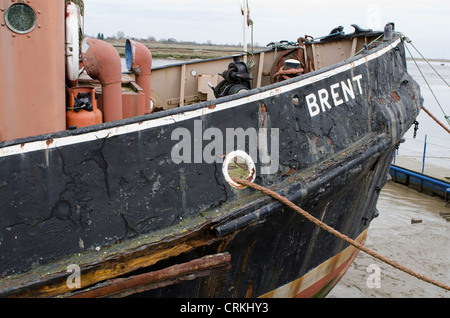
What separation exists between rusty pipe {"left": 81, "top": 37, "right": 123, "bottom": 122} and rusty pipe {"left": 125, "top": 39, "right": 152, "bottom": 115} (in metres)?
0.57

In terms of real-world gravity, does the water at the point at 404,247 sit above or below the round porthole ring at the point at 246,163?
below

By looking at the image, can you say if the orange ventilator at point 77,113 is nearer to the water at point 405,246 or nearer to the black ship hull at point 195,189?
the black ship hull at point 195,189

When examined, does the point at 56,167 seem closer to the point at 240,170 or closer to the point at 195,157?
the point at 195,157

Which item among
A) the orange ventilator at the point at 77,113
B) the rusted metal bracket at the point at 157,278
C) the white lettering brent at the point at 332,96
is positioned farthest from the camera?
the white lettering brent at the point at 332,96

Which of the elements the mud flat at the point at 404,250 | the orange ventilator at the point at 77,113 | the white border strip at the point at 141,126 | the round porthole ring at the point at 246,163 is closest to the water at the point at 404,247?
the mud flat at the point at 404,250

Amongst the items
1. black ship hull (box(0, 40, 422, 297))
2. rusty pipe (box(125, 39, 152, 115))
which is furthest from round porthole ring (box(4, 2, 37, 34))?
rusty pipe (box(125, 39, 152, 115))

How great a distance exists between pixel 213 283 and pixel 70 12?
2.08 metres

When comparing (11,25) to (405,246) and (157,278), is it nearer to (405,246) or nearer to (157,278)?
(157,278)

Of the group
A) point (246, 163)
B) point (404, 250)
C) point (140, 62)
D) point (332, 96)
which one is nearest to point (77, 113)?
point (246, 163)

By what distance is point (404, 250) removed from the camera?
7.29m

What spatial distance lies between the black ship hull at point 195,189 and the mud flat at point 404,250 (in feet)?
8.45

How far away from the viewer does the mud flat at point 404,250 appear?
5.91 metres

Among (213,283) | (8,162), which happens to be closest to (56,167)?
(8,162)

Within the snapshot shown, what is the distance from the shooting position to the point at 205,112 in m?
2.78
